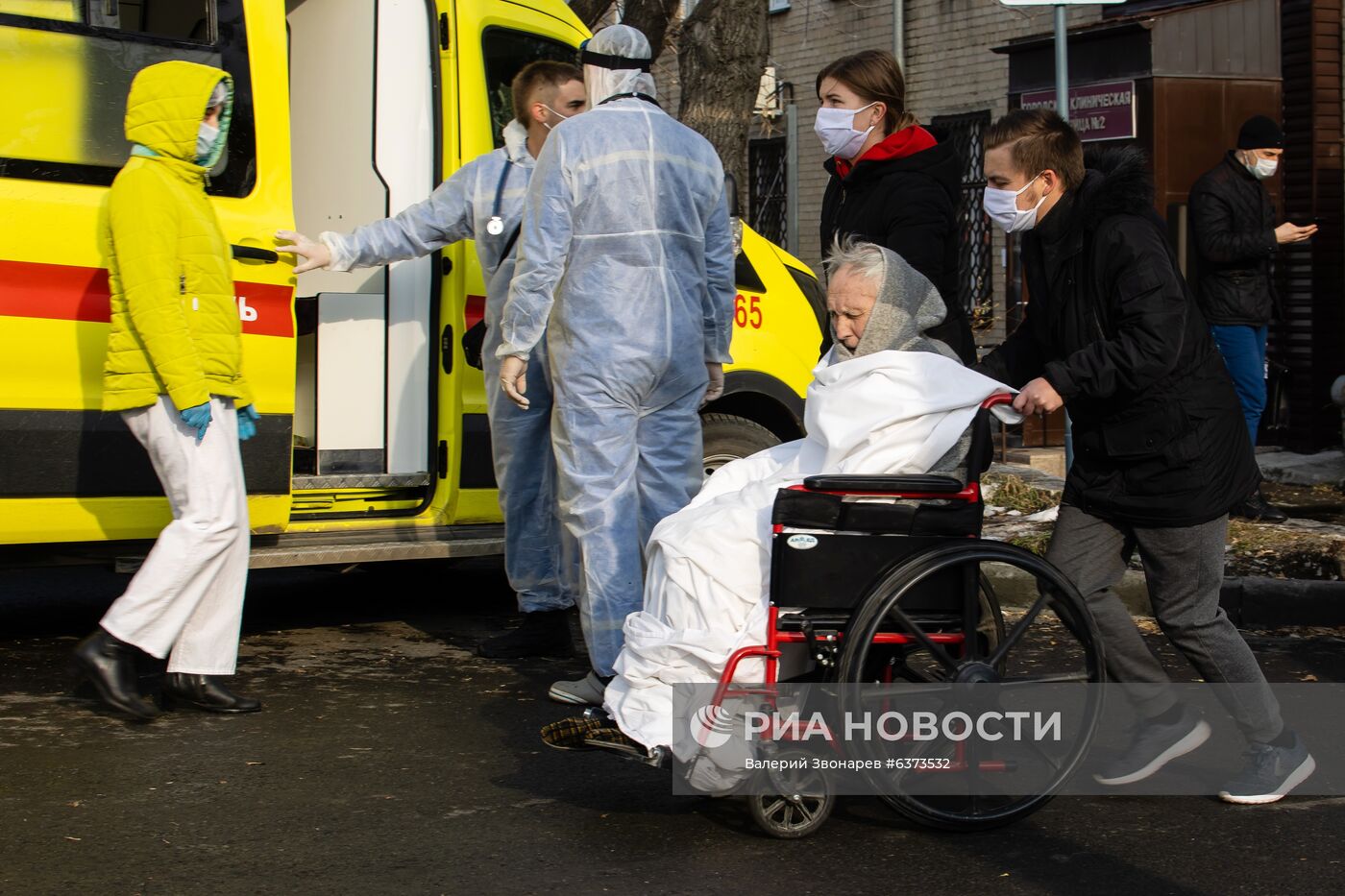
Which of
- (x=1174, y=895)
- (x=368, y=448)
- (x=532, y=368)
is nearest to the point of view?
(x=1174, y=895)

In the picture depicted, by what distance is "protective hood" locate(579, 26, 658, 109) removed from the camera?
518cm

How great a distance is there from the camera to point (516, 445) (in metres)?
5.92

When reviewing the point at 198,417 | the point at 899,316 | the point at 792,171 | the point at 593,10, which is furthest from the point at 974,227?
the point at 899,316

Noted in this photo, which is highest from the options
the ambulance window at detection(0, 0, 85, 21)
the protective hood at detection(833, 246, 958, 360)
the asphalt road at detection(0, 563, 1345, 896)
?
the ambulance window at detection(0, 0, 85, 21)

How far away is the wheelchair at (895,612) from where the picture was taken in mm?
3885

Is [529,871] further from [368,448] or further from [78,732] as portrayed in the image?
[368,448]

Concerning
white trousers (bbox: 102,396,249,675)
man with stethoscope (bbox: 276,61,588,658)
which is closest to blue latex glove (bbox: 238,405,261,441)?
white trousers (bbox: 102,396,249,675)

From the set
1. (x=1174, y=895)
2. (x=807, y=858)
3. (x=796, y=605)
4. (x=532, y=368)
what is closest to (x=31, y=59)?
(x=532, y=368)

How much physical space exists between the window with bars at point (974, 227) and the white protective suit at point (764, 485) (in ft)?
35.6

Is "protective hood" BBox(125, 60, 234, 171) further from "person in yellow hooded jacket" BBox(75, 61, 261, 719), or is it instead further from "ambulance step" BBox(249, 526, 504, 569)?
"ambulance step" BBox(249, 526, 504, 569)

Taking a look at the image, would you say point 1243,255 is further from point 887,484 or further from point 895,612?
point 895,612

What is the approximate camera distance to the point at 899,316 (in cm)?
428

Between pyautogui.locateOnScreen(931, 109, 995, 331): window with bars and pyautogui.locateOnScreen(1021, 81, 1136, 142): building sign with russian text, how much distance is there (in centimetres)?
366

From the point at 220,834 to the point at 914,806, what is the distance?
1.61m
